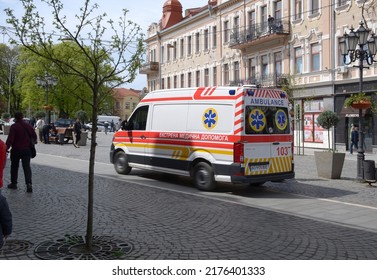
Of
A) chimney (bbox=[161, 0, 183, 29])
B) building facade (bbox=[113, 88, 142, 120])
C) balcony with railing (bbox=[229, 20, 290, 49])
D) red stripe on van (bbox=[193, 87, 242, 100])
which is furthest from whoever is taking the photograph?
building facade (bbox=[113, 88, 142, 120])

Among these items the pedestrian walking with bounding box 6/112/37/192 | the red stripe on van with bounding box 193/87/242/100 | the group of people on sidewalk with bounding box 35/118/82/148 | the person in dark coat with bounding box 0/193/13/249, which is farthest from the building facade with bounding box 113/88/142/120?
the person in dark coat with bounding box 0/193/13/249

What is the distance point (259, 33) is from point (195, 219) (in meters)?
28.0

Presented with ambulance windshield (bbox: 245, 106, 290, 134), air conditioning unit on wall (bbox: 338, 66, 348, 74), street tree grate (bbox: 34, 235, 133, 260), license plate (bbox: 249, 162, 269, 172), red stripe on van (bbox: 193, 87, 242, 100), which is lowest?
street tree grate (bbox: 34, 235, 133, 260)

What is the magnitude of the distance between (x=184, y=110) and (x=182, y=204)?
3161 millimetres

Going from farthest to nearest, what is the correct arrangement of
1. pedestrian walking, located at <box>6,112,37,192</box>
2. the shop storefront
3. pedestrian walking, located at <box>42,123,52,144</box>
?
pedestrian walking, located at <box>42,123,52,144</box> < the shop storefront < pedestrian walking, located at <box>6,112,37,192</box>

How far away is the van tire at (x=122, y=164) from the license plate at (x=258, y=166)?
446 centimetres

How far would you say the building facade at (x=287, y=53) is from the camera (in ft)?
88.4

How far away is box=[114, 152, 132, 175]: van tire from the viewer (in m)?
13.1

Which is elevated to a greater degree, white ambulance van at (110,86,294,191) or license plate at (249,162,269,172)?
white ambulance van at (110,86,294,191)

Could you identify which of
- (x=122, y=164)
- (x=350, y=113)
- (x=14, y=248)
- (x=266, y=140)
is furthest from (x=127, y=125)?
(x=350, y=113)

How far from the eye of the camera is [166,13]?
4875cm

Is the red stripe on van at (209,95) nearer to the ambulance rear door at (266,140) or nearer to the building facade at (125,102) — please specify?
the ambulance rear door at (266,140)

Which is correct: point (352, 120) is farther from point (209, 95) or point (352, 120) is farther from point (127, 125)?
point (209, 95)

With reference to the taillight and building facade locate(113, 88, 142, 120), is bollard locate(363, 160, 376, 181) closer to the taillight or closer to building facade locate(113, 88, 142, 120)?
the taillight
